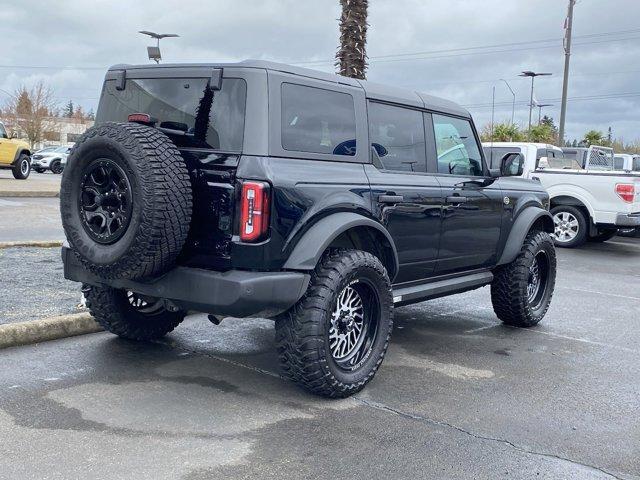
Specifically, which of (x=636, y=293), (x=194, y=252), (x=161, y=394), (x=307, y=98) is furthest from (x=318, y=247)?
(x=636, y=293)

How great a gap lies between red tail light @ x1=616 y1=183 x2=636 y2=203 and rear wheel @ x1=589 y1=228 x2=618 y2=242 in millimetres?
1179

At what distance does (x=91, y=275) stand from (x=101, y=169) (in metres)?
0.82

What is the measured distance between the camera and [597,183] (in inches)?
512

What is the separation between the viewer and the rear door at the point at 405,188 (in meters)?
4.92

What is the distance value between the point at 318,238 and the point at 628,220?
33.0ft

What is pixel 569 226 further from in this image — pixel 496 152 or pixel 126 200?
pixel 126 200

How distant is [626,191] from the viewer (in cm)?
1263

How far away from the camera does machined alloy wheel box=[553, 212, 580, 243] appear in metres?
13.5

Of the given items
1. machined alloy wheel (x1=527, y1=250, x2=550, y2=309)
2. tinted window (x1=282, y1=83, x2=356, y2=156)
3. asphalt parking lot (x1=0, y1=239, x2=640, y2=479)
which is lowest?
asphalt parking lot (x1=0, y1=239, x2=640, y2=479)

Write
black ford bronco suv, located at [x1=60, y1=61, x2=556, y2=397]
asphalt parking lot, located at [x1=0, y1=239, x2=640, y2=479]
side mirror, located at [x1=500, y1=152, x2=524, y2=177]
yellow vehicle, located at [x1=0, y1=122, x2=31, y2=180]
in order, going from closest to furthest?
asphalt parking lot, located at [x1=0, y1=239, x2=640, y2=479], black ford bronco suv, located at [x1=60, y1=61, x2=556, y2=397], side mirror, located at [x1=500, y1=152, x2=524, y2=177], yellow vehicle, located at [x1=0, y1=122, x2=31, y2=180]

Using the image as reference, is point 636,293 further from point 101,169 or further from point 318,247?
point 101,169

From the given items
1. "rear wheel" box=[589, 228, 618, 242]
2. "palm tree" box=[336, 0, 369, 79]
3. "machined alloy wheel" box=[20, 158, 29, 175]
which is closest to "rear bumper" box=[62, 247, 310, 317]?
"palm tree" box=[336, 0, 369, 79]

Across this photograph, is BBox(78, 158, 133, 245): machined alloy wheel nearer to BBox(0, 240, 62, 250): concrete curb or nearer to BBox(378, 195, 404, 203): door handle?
BBox(378, 195, 404, 203): door handle

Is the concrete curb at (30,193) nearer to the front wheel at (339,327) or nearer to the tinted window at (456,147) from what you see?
the tinted window at (456,147)
